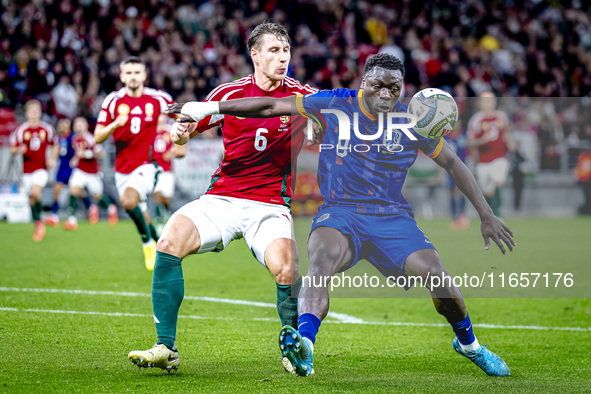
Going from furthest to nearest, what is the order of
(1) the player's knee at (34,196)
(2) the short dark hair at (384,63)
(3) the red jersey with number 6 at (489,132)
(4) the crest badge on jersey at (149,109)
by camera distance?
(3) the red jersey with number 6 at (489,132) < (1) the player's knee at (34,196) < (4) the crest badge on jersey at (149,109) < (2) the short dark hair at (384,63)

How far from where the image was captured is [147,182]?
909 cm

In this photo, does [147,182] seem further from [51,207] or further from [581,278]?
[51,207]

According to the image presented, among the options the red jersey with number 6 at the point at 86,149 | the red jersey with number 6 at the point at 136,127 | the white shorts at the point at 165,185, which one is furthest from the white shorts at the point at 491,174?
the red jersey with number 6 at the point at 86,149

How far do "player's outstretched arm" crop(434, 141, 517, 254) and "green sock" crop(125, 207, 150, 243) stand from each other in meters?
5.33

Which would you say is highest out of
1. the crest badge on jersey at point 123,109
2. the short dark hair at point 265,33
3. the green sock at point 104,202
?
the short dark hair at point 265,33

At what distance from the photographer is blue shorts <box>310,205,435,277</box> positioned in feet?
14.0

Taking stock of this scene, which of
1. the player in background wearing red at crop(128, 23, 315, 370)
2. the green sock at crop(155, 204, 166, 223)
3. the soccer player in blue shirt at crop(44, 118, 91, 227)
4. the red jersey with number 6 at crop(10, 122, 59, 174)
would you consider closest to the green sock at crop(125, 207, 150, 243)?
the green sock at crop(155, 204, 166, 223)

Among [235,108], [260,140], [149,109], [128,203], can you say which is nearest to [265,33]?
[260,140]

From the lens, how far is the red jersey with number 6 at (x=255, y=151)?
4.70 m

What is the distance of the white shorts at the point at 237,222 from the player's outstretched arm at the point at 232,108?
0.62 metres

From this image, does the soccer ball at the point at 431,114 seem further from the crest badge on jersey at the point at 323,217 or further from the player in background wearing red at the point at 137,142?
the player in background wearing red at the point at 137,142

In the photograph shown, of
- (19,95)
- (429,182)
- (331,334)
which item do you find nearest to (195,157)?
(19,95)

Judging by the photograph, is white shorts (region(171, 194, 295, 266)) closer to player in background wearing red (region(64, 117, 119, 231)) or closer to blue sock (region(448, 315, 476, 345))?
blue sock (region(448, 315, 476, 345))

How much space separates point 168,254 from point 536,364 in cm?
248
